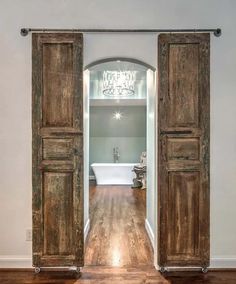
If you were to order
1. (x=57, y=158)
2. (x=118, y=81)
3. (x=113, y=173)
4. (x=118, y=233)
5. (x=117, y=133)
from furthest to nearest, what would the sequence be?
(x=117, y=133)
(x=113, y=173)
(x=118, y=81)
(x=118, y=233)
(x=57, y=158)

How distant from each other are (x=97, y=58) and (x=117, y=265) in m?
2.37

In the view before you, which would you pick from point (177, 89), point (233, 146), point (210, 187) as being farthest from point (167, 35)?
point (210, 187)

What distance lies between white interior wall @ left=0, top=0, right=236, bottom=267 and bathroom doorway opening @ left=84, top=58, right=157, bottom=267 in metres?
0.44

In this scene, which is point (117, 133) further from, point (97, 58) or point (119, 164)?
point (97, 58)

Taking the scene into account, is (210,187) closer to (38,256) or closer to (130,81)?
(38,256)

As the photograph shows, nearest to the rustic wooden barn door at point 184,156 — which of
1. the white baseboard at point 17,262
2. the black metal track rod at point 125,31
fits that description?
the black metal track rod at point 125,31

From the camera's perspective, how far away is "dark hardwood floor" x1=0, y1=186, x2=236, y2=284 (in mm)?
3042

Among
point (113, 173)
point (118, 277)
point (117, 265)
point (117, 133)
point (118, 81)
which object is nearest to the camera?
point (118, 277)

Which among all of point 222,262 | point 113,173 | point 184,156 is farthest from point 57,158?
point 113,173

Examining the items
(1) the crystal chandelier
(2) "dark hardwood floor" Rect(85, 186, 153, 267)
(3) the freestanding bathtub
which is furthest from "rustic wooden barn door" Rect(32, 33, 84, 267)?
(3) the freestanding bathtub

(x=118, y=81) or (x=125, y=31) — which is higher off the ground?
(x=118, y=81)

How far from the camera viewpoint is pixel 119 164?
9.31 m

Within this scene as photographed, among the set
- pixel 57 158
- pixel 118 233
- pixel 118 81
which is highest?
pixel 118 81

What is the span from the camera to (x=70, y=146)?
3.21 meters
